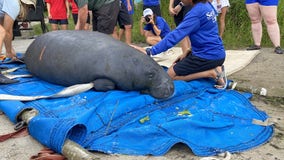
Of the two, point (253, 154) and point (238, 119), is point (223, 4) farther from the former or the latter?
point (253, 154)

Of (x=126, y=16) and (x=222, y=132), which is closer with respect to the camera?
(x=222, y=132)

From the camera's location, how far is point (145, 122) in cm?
321

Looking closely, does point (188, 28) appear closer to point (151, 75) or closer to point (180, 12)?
point (151, 75)

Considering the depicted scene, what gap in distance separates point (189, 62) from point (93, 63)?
114 cm

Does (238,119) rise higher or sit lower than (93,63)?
lower

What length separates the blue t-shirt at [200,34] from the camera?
3.93 m

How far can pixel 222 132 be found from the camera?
313 cm

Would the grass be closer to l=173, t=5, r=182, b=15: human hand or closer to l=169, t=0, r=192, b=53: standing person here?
l=169, t=0, r=192, b=53: standing person

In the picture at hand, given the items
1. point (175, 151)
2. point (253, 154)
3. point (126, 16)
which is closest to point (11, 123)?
point (175, 151)

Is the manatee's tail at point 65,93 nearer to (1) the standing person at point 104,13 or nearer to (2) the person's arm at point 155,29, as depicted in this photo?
(1) the standing person at point 104,13

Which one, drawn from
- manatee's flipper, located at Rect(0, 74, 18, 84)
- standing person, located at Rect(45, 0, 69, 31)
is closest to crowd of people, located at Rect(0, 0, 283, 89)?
manatee's flipper, located at Rect(0, 74, 18, 84)

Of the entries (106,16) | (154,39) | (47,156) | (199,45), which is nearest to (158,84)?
(199,45)

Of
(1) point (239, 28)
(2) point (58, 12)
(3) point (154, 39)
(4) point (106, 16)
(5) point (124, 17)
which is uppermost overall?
(4) point (106, 16)

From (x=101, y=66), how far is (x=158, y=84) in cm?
62
